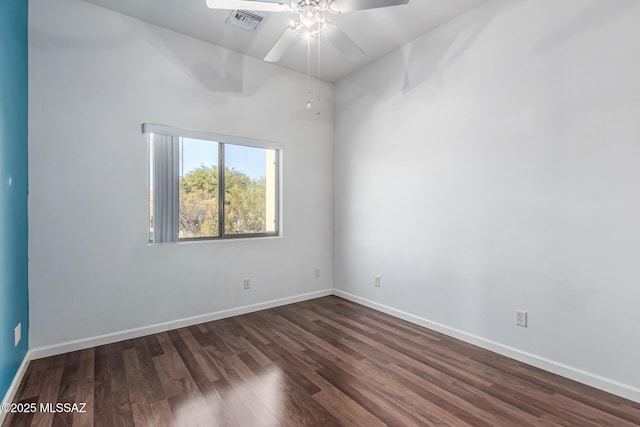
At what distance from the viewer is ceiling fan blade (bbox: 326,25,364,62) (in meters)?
2.23

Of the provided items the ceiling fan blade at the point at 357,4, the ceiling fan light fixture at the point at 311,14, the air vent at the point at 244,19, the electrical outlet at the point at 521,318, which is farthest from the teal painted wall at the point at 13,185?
the electrical outlet at the point at 521,318

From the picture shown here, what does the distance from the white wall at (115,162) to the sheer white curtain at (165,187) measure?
11cm

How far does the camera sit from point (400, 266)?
344 cm

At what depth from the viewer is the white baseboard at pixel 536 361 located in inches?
78.5

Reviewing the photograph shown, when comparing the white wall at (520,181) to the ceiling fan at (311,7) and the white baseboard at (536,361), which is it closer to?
the white baseboard at (536,361)

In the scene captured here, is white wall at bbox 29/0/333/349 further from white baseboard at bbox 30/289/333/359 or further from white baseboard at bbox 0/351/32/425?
white baseboard at bbox 0/351/32/425

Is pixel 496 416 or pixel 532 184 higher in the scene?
pixel 532 184

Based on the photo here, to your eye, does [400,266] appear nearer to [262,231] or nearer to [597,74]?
[262,231]

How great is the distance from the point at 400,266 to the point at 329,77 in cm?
271

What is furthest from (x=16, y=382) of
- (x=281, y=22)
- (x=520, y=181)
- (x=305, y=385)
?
(x=520, y=181)

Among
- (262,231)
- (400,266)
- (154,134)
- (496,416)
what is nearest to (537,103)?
(400,266)

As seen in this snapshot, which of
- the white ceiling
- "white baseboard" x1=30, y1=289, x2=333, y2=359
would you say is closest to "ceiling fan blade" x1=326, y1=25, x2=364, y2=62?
the white ceiling

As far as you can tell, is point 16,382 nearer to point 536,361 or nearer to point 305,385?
point 305,385

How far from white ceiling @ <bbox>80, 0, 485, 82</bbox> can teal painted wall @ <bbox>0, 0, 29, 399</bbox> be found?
884mm
